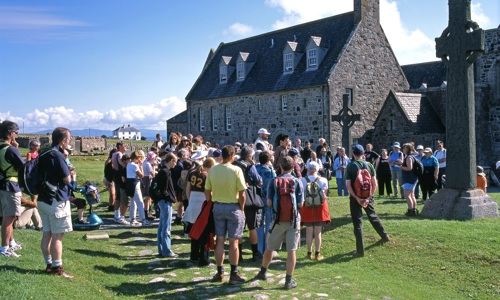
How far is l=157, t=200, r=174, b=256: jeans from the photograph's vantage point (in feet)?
32.6

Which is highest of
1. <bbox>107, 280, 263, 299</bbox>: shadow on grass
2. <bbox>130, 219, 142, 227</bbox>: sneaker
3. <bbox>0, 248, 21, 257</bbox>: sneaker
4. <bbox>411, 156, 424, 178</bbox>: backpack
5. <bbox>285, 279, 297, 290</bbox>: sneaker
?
<bbox>411, 156, 424, 178</bbox>: backpack

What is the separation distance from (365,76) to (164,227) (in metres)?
25.9

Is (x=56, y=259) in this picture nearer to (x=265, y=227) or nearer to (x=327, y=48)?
(x=265, y=227)

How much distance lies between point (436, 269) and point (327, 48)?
25981 mm

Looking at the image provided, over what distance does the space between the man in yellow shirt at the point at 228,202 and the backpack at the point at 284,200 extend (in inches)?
22.0

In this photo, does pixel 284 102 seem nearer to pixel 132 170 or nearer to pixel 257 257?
pixel 132 170

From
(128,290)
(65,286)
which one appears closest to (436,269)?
(128,290)

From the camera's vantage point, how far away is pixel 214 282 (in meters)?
8.45

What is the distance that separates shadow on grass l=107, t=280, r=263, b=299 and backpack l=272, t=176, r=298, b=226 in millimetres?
1212

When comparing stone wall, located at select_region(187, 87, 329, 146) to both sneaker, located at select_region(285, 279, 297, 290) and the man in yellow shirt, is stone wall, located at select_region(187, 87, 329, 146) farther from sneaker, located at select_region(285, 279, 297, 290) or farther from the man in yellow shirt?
sneaker, located at select_region(285, 279, 297, 290)

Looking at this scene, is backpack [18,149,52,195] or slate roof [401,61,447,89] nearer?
backpack [18,149,52,195]

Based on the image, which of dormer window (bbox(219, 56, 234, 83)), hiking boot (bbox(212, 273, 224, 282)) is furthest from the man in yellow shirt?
dormer window (bbox(219, 56, 234, 83))

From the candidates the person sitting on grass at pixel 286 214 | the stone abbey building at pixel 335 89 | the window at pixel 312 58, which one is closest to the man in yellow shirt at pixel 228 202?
the person sitting on grass at pixel 286 214

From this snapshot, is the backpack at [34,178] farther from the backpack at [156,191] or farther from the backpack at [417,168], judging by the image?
the backpack at [417,168]
